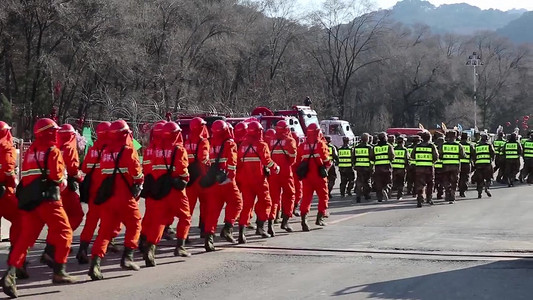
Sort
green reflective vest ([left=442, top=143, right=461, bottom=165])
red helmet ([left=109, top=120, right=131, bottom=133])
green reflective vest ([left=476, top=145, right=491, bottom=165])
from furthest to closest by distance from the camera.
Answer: green reflective vest ([left=476, top=145, right=491, bottom=165]) < green reflective vest ([left=442, top=143, right=461, bottom=165]) < red helmet ([left=109, top=120, right=131, bottom=133])

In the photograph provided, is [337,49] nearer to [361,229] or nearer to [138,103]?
[138,103]

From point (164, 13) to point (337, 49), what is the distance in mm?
22167

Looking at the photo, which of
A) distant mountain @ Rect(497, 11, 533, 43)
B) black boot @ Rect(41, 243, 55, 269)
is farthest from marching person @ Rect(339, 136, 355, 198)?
distant mountain @ Rect(497, 11, 533, 43)

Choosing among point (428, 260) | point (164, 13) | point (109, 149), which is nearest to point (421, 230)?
point (428, 260)

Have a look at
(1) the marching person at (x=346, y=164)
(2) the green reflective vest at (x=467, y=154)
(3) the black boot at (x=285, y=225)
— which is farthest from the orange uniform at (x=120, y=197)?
(2) the green reflective vest at (x=467, y=154)

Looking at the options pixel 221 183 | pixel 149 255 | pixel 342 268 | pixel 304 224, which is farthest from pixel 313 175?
pixel 149 255

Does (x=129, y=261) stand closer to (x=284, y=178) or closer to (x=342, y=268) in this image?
(x=342, y=268)

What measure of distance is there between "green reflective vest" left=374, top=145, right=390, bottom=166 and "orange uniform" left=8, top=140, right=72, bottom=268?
11029 millimetres

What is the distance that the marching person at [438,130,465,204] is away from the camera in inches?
702

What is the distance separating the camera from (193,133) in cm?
1128

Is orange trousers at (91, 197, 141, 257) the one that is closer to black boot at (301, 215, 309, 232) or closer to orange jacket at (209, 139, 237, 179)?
orange jacket at (209, 139, 237, 179)

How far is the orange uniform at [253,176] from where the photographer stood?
11.5m

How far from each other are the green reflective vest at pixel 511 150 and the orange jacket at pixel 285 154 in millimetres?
13487

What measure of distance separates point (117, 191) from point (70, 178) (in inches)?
45.4
